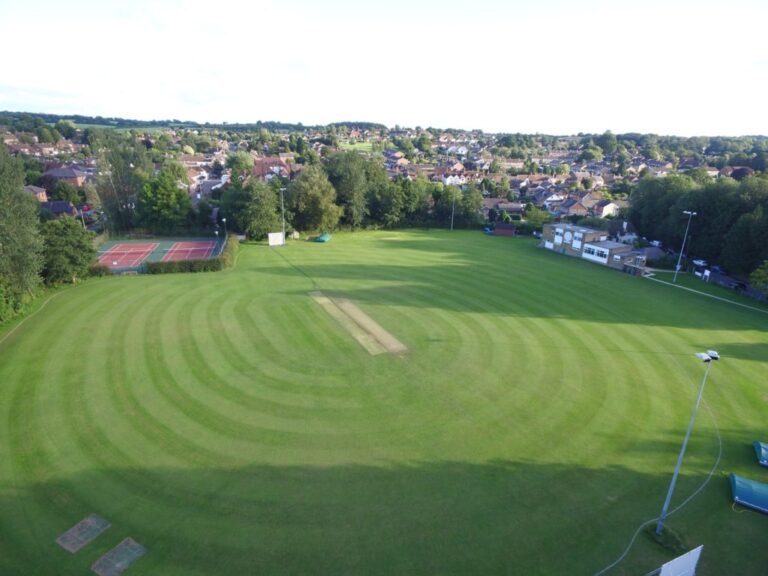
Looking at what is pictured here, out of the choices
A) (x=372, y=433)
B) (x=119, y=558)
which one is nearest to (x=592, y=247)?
(x=372, y=433)

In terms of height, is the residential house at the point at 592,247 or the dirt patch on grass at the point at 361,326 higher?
the residential house at the point at 592,247

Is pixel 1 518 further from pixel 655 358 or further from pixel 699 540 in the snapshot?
pixel 655 358

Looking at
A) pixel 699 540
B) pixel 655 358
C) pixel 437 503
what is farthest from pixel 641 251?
pixel 437 503

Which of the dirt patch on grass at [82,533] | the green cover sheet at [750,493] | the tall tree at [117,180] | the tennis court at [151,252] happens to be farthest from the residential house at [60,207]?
the green cover sheet at [750,493]

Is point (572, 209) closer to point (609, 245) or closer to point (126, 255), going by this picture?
point (609, 245)

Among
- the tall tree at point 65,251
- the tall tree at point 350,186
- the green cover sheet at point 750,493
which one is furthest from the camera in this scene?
the tall tree at point 350,186

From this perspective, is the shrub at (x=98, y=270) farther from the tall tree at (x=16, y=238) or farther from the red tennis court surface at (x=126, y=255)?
the tall tree at (x=16, y=238)
